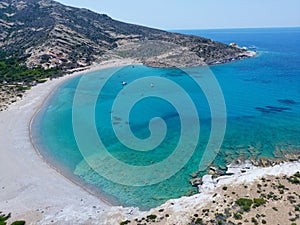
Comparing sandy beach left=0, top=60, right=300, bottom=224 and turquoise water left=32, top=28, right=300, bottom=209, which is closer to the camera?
sandy beach left=0, top=60, right=300, bottom=224

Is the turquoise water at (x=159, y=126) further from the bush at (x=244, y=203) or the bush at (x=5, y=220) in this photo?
the bush at (x=5, y=220)

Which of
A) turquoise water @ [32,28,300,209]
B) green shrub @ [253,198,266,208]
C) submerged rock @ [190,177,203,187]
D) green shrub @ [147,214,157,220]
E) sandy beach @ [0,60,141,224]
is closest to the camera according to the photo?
green shrub @ [253,198,266,208]

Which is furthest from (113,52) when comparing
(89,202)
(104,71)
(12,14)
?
(89,202)

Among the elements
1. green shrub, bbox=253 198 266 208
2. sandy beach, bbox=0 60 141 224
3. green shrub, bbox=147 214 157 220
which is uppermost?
green shrub, bbox=253 198 266 208

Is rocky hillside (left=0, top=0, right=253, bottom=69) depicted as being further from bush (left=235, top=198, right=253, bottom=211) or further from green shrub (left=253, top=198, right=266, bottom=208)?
green shrub (left=253, top=198, right=266, bottom=208)

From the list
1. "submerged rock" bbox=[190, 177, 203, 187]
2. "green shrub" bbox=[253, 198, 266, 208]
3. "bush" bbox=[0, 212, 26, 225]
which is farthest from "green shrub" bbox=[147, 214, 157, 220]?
"bush" bbox=[0, 212, 26, 225]

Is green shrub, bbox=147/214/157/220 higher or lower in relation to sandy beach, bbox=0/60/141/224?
higher

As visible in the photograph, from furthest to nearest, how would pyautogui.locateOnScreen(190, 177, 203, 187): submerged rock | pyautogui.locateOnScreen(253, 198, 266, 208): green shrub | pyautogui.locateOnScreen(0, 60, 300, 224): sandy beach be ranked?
pyautogui.locateOnScreen(190, 177, 203, 187): submerged rock, pyautogui.locateOnScreen(0, 60, 300, 224): sandy beach, pyautogui.locateOnScreen(253, 198, 266, 208): green shrub
